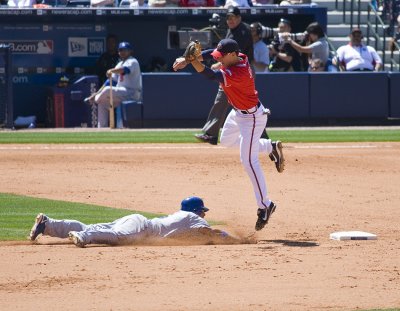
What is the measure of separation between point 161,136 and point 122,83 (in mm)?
2323

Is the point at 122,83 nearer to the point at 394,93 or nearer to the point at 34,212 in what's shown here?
the point at 394,93

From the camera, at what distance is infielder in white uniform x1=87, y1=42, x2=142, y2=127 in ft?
72.7

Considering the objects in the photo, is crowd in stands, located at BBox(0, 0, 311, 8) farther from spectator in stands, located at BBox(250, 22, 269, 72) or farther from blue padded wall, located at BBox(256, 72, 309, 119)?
blue padded wall, located at BBox(256, 72, 309, 119)

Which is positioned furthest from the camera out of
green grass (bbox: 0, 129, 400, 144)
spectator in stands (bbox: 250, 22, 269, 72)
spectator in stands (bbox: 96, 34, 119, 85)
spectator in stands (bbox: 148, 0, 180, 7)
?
spectator in stands (bbox: 148, 0, 180, 7)

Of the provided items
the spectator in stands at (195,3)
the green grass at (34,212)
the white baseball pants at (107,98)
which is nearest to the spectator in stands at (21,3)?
the white baseball pants at (107,98)

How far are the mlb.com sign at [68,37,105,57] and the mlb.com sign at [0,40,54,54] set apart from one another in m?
0.43

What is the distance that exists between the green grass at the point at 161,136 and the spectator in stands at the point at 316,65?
172 centimetres

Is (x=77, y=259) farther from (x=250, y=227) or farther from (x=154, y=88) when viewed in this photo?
(x=154, y=88)

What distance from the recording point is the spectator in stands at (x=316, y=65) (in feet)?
74.8

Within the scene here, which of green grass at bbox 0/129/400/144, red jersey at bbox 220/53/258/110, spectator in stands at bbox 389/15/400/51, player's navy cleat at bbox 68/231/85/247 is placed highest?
red jersey at bbox 220/53/258/110

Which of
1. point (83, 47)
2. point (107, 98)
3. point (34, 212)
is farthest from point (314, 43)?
point (34, 212)

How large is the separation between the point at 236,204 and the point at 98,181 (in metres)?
2.51

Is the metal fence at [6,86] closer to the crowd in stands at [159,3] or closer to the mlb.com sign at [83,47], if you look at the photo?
the crowd in stands at [159,3]

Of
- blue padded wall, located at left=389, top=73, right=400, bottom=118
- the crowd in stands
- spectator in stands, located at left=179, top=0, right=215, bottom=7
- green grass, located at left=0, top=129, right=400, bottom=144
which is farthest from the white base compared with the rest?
spectator in stands, located at left=179, top=0, right=215, bottom=7
